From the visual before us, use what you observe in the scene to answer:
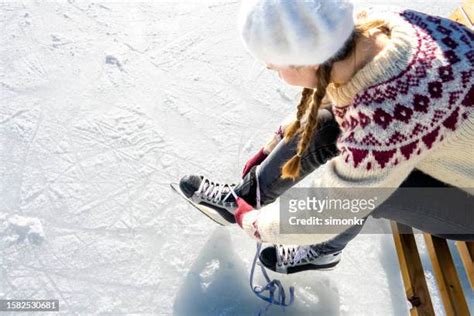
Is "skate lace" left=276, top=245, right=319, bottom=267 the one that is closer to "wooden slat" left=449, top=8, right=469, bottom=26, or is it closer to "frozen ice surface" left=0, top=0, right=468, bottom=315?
"frozen ice surface" left=0, top=0, right=468, bottom=315

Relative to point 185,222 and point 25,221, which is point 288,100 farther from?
point 25,221

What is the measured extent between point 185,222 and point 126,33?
0.86 metres

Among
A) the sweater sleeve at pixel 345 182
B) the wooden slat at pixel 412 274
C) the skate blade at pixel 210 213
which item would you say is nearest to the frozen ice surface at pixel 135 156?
the skate blade at pixel 210 213

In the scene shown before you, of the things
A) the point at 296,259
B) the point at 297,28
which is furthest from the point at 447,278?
the point at 297,28

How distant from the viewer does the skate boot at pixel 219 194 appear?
121cm

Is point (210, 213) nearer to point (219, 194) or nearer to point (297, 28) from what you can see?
point (219, 194)

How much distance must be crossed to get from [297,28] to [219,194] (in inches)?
27.1

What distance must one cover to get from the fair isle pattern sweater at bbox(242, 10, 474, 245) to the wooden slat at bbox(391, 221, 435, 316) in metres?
0.42

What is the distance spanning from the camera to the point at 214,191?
1284mm

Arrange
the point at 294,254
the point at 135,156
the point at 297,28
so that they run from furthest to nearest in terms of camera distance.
→ the point at 135,156, the point at 294,254, the point at 297,28

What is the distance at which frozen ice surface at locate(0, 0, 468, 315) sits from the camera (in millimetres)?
1244

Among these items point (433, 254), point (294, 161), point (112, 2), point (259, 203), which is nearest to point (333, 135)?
point (294, 161)

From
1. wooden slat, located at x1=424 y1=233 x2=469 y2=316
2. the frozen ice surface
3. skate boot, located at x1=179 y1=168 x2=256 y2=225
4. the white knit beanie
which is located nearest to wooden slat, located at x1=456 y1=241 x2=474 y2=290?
wooden slat, located at x1=424 y1=233 x2=469 y2=316

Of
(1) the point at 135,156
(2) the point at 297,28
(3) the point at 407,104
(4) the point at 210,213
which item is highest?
(2) the point at 297,28
